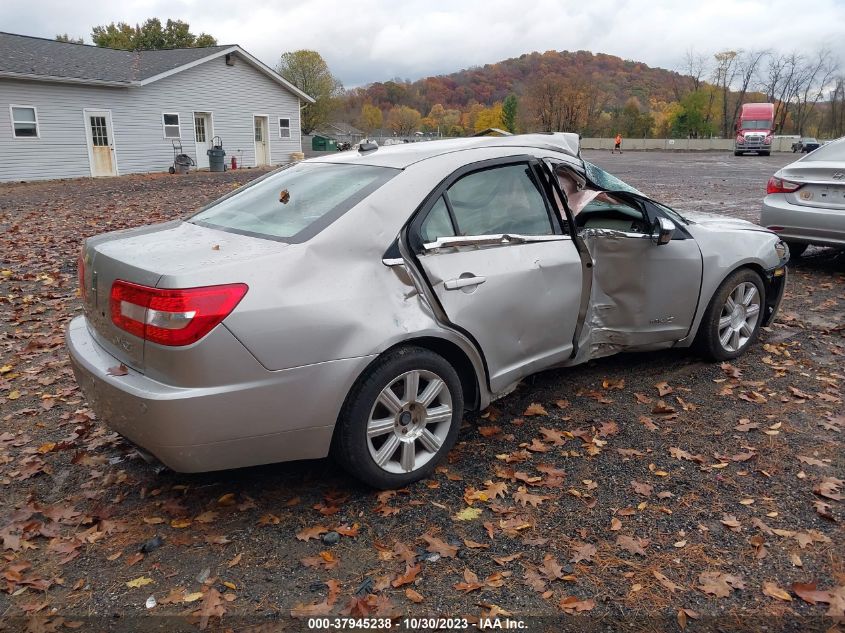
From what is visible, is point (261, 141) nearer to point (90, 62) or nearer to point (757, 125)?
point (90, 62)

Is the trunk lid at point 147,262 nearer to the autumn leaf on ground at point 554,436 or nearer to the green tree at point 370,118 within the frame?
the autumn leaf on ground at point 554,436

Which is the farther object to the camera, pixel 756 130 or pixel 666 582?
pixel 756 130

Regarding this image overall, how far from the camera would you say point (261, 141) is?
31109 mm

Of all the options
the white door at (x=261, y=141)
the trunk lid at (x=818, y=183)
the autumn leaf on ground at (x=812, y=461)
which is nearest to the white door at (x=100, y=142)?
the white door at (x=261, y=141)

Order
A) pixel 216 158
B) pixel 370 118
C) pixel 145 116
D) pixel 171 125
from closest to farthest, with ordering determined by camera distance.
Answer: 1. pixel 145 116
2. pixel 171 125
3. pixel 216 158
4. pixel 370 118

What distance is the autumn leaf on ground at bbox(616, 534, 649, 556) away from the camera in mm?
2904

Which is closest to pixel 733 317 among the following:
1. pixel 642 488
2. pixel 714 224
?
pixel 714 224

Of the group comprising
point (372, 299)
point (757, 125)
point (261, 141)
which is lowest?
point (372, 299)

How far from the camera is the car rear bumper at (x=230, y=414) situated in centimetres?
275

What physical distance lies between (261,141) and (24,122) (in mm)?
10782

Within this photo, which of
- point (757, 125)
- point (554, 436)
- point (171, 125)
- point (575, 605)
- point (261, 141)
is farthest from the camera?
point (757, 125)

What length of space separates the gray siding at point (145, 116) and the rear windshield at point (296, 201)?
22266 mm

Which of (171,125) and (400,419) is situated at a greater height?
(171,125)

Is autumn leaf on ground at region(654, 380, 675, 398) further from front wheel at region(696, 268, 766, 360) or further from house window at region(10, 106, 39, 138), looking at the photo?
house window at region(10, 106, 39, 138)
